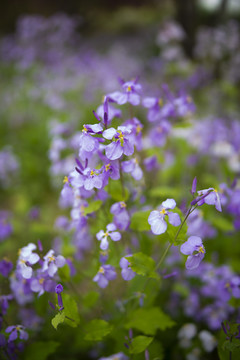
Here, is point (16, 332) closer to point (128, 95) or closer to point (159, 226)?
point (159, 226)

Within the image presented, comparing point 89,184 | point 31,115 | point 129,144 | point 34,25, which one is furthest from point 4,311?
point 34,25

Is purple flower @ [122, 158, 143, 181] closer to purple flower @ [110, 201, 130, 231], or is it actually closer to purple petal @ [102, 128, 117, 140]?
purple flower @ [110, 201, 130, 231]

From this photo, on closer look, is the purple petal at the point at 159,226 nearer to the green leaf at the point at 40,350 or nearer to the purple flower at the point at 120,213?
the purple flower at the point at 120,213

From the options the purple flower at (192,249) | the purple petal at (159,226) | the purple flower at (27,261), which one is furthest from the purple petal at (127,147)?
the purple flower at (27,261)

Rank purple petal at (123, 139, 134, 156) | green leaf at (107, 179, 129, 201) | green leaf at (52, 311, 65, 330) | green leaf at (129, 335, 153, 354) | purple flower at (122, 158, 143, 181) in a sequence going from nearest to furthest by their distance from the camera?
green leaf at (52, 311, 65, 330) < purple petal at (123, 139, 134, 156) < green leaf at (129, 335, 153, 354) < purple flower at (122, 158, 143, 181) < green leaf at (107, 179, 129, 201)

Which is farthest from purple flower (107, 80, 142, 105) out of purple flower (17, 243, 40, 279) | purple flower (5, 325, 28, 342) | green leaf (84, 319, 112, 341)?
purple flower (5, 325, 28, 342)
